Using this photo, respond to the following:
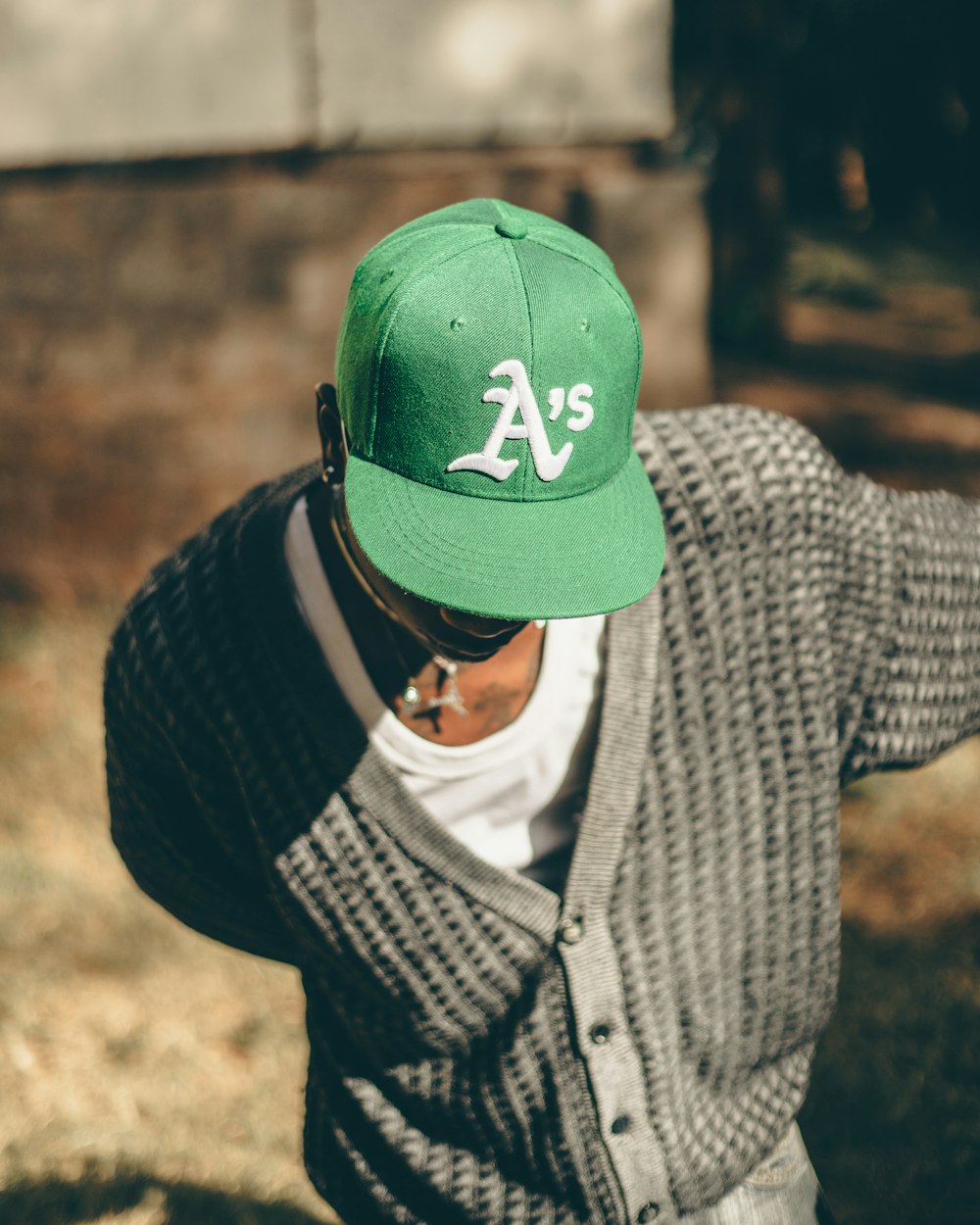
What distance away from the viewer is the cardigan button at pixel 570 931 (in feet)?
5.16

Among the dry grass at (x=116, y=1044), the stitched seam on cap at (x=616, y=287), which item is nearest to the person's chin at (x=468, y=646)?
the stitched seam on cap at (x=616, y=287)

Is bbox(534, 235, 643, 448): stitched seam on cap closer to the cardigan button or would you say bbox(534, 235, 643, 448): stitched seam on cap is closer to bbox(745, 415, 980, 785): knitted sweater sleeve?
bbox(745, 415, 980, 785): knitted sweater sleeve

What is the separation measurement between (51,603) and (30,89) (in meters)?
1.78

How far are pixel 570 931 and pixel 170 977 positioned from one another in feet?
7.01

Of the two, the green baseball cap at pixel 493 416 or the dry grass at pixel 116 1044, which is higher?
the green baseball cap at pixel 493 416

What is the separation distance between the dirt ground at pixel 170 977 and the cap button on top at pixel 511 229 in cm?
223

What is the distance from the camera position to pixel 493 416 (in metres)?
1.32

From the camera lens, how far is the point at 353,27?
431cm

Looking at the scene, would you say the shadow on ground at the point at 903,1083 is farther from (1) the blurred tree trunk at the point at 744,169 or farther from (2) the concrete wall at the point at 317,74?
(1) the blurred tree trunk at the point at 744,169

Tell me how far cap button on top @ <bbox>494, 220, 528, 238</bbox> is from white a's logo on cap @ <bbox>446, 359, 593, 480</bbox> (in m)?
0.15

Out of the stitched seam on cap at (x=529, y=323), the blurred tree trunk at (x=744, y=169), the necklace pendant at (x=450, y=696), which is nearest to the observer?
the stitched seam on cap at (x=529, y=323)

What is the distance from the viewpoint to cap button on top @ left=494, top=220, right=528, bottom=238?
1.34 m

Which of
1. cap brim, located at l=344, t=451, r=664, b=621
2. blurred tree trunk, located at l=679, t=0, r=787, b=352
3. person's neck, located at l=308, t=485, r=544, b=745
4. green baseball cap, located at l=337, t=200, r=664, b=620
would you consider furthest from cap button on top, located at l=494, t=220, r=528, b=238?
blurred tree trunk, located at l=679, t=0, r=787, b=352

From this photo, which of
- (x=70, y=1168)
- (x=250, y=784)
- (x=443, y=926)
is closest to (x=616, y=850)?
(x=443, y=926)
